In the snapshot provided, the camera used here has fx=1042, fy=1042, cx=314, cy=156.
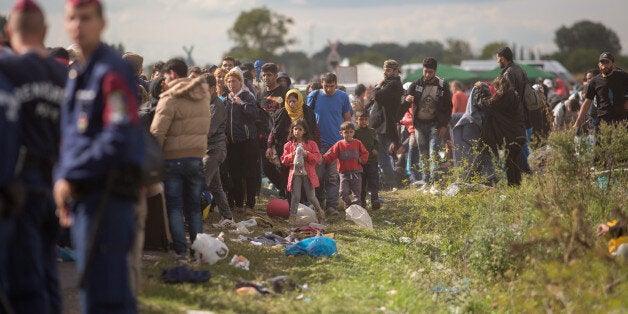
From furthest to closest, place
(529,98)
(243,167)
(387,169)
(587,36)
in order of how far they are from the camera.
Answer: (587,36) → (387,169) → (529,98) → (243,167)

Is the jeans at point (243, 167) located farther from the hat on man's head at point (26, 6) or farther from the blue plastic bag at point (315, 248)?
the hat on man's head at point (26, 6)

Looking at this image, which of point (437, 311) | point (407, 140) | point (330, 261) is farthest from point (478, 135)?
point (437, 311)

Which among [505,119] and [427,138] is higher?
[505,119]

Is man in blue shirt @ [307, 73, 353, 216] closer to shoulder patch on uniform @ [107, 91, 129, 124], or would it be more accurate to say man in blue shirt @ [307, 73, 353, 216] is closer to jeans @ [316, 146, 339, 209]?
jeans @ [316, 146, 339, 209]

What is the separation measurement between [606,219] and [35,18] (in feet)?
17.8

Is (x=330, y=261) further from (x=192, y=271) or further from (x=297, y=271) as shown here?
(x=192, y=271)

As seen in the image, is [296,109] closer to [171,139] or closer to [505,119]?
[505,119]

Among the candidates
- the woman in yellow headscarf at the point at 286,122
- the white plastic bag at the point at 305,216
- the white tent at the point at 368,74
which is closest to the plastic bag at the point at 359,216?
the white plastic bag at the point at 305,216

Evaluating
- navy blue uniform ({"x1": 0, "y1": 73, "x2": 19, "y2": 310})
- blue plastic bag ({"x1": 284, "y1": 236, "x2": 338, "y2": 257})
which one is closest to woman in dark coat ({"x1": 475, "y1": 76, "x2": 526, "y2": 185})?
A: blue plastic bag ({"x1": 284, "y1": 236, "x2": 338, "y2": 257})

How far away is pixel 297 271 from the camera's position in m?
9.79

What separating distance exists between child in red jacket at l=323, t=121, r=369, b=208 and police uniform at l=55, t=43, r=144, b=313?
9.14 m

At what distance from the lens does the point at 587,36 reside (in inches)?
6939

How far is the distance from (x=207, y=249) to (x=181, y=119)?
50.1 inches

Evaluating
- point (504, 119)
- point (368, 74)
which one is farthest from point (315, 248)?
point (368, 74)
